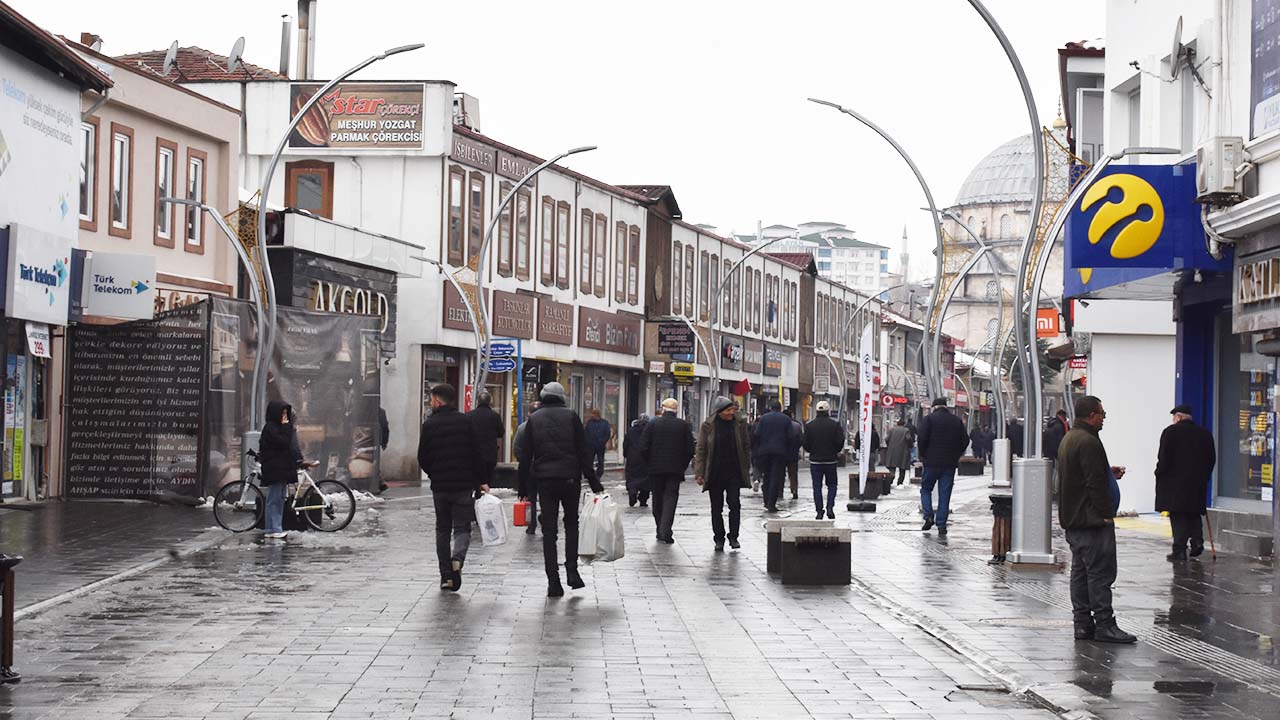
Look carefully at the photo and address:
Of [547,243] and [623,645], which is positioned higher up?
[547,243]

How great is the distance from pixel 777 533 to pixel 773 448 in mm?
A: 10795

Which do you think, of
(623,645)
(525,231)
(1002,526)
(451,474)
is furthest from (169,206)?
(623,645)

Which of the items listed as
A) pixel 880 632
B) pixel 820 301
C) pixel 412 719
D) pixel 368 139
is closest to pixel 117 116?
pixel 368 139

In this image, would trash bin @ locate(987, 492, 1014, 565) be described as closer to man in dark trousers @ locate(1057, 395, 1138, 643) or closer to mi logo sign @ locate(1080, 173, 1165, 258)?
mi logo sign @ locate(1080, 173, 1165, 258)

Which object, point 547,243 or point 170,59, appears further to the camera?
point 547,243

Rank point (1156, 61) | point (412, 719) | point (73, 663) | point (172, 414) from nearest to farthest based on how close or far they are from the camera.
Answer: point (412, 719), point (73, 663), point (1156, 61), point (172, 414)

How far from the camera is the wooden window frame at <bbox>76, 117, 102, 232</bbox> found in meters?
29.1

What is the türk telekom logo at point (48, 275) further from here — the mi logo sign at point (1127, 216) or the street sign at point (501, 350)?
the street sign at point (501, 350)

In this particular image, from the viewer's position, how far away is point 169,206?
32.2m

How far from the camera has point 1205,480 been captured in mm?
20125

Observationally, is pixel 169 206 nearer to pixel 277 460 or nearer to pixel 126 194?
pixel 126 194

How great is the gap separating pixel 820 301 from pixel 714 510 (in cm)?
7062

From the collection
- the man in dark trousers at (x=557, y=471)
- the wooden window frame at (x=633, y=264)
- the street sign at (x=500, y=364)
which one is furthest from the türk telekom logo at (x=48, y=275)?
the wooden window frame at (x=633, y=264)

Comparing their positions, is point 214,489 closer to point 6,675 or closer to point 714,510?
point 714,510
